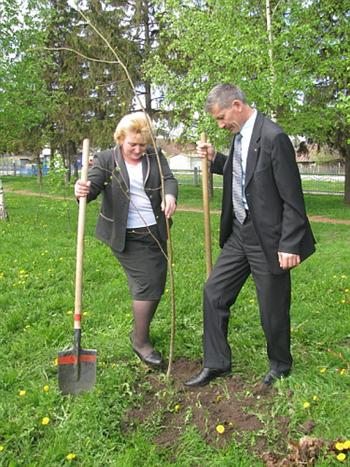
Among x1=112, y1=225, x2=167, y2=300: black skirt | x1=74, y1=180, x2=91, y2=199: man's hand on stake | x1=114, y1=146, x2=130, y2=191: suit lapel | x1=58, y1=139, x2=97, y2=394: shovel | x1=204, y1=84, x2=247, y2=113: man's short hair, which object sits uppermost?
x1=204, y1=84, x2=247, y2=113: man's short hair

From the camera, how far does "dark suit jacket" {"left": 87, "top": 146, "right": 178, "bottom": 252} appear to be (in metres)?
3.52

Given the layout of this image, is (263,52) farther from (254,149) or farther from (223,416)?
(223,416)

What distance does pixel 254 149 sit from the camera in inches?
122

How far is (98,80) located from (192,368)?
21.4 meters

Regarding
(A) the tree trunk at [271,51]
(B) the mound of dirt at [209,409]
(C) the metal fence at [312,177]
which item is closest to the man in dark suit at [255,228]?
(B) the mound of dirt at [209,409]

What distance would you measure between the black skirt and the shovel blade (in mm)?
594

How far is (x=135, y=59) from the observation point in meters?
22.5

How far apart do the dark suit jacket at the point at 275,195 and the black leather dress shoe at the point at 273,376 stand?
778 mm

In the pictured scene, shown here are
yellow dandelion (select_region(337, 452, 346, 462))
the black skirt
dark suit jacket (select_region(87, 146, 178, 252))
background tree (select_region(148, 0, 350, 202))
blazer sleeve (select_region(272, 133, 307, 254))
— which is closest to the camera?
yellow dandelion (select_region(337, 452, 346, 462))

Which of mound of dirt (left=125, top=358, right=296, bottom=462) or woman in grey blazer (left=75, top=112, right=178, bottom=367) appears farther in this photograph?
woman in grey blazer (left=75, top=112, right=178, bottom=367)

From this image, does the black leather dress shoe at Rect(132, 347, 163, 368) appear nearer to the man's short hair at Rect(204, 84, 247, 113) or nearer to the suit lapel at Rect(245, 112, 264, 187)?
the suit lapel at Rect(245, 112, 264, 187)

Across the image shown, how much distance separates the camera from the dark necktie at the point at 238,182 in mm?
3287

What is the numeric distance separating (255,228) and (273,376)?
3.47 feet

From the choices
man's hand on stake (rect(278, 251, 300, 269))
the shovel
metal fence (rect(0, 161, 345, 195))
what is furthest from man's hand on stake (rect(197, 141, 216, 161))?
metal fence (rect(0, 161, 345, 195))
